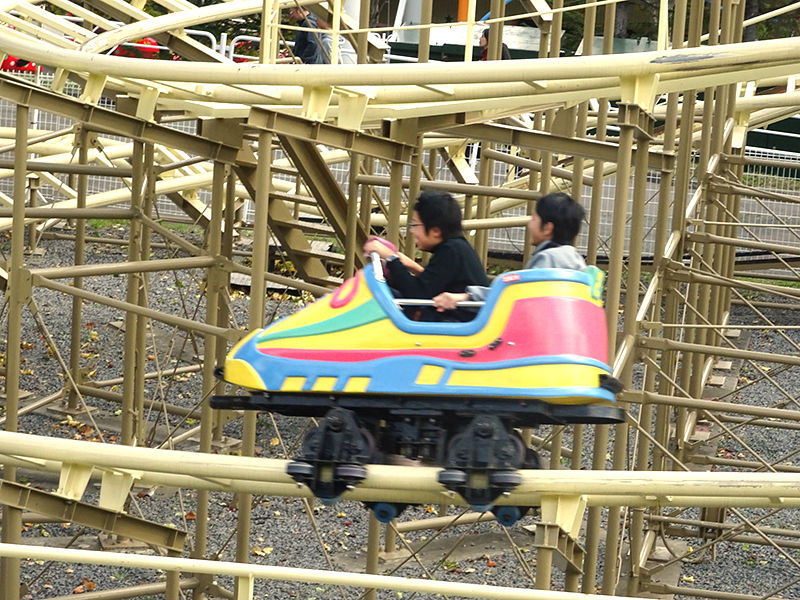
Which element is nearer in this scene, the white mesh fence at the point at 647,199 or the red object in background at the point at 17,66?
the red object in background at the point at 17,66

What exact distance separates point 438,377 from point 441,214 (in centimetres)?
82

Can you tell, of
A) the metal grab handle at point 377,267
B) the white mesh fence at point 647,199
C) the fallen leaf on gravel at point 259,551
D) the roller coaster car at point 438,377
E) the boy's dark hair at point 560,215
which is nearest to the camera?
the roller coaster car at point 438,377

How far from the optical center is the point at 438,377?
674 centimetres

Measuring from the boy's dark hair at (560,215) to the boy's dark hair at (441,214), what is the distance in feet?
1.35

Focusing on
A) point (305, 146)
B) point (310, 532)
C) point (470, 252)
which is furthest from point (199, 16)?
point (470, 252)

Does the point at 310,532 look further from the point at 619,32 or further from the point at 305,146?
the point at 619,32

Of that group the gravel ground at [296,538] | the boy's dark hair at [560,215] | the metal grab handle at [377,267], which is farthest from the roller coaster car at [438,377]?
the gravel ground at [296,538]

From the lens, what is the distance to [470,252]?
707cm

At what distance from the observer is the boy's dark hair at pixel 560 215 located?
6.84m

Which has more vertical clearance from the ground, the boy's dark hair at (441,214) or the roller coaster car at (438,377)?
the boy's dark hair at (441,214)

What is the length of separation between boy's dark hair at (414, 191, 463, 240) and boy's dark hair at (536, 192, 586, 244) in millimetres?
412

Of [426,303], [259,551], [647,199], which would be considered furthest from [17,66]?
[426,303]

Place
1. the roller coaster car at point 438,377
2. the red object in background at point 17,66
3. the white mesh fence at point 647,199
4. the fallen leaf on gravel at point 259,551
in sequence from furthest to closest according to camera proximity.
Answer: the white mesh fence at point 647,199 → the red object in background at point 17,66 → the fallen leaf on gravel at point 259,551 → the roller coaster car at point 438,377

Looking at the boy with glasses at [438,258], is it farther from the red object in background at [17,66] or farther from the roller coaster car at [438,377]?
the red object in background at [17,66]
